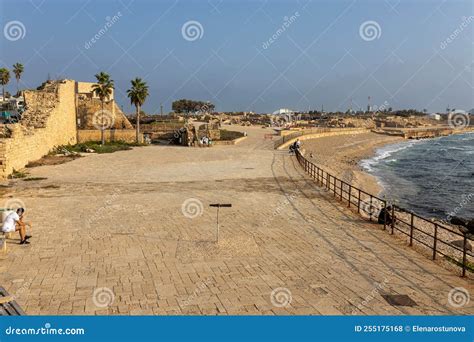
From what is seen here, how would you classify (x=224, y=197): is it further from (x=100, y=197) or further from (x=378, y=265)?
(x=378, y=265)

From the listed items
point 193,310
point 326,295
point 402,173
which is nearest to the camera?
point 193,310

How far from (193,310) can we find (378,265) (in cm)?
436

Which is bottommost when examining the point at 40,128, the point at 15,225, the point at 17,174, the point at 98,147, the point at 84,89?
the point at 17,174

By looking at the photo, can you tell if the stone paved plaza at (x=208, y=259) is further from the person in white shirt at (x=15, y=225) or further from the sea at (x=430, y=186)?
the sea at (x=430, y=186)

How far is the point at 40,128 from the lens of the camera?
1168 inches

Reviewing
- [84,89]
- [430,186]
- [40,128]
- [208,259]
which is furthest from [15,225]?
[84,89]

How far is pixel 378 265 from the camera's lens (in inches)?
343

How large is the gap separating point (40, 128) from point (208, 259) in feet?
83.2

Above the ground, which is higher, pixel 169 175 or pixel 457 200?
pixel 169 175

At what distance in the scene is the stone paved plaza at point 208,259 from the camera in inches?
263

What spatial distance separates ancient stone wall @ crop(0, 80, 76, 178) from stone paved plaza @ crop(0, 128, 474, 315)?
19.0 feet

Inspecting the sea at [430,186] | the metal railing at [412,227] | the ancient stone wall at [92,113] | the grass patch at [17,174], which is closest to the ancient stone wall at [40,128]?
the grass patch at [17,174]

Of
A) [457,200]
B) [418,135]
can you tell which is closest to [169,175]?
[457,200]

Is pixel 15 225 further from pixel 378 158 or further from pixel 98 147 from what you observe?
pixel 378 158
